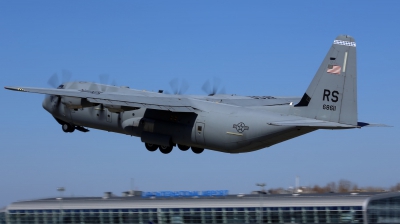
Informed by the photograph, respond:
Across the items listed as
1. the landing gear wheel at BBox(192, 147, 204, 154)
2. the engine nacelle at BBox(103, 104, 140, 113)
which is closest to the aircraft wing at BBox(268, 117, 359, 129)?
the landing gear wheel at BBox(192, 147, 204, 154)

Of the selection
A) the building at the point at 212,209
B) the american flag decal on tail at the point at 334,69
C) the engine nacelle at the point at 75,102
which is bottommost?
the building at the point at 212,209

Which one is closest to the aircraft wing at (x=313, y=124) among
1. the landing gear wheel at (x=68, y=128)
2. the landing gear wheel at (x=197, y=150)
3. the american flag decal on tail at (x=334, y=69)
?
the american flag decal on tail at (x=334, y=69)

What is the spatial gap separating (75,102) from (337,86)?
20.4m

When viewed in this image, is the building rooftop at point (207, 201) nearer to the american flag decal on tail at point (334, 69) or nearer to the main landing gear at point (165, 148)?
the main landing gear at point (165, 148)

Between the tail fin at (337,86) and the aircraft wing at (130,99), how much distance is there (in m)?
9.59

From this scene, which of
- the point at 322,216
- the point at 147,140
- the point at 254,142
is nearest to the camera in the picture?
the point at 254,142

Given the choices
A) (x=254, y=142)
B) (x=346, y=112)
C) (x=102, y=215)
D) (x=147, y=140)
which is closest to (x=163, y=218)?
(x=102, y=215)

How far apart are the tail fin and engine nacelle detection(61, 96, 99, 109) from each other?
55.7 feet

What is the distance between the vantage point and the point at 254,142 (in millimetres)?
53250

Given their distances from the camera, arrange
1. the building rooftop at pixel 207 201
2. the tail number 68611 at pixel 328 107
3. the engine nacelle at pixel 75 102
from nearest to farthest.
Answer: the tail number 68611 at pixel 328 107
the engine nacelle at pixel 75 102
the building rooftop at pixel 207 201

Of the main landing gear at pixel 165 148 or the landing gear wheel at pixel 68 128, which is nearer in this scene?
the main landing gear at pixel 165 148

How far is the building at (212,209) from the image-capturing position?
6209 cm

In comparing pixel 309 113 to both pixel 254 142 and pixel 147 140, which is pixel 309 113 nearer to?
pixel 254 142

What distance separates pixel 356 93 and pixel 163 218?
2527cm
